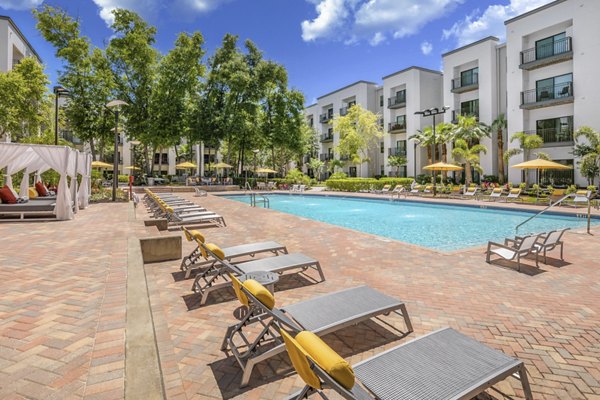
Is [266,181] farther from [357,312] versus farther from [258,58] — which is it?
[357,312]

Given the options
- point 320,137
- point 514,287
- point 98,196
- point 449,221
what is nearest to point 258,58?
point 320,137

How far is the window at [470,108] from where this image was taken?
100 ft

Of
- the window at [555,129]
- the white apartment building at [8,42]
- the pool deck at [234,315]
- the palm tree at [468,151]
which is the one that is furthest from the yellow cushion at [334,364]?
the white apartment building at [8,42]

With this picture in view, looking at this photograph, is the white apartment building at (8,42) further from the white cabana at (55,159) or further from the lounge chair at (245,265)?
the lounge chair at (245,265)

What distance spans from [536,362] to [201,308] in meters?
3.63

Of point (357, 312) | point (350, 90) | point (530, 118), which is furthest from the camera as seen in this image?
point (350, 90)

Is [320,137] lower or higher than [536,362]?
higher

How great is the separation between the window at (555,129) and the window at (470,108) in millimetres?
5908

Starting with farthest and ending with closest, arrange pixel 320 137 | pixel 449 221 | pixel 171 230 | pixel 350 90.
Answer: pixel 320 137, pixel 350 90, pixel 449 221, pixel 171 230

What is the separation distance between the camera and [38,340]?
2.97 metres

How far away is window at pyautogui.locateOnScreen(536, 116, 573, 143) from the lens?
23609 millimetres

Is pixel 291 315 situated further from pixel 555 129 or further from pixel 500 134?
pixel 500 134

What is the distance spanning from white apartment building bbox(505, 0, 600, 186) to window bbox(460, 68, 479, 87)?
3.83 m

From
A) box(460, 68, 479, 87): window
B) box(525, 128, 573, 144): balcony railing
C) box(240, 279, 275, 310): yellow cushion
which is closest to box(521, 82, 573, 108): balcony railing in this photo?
box(525, 128, 573, 144): balcony railing
